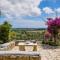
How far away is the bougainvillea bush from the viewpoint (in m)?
6.47

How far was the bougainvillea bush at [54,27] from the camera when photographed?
647cm

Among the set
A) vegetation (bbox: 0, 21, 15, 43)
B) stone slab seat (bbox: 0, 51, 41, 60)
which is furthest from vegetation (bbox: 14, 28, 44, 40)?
stone slab seat (bbox: 0, 51, 41, 60)

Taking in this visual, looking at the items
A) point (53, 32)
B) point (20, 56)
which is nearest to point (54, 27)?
point (53, 32)

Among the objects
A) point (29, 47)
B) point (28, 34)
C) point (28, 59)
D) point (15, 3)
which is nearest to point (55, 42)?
point (29, 47)

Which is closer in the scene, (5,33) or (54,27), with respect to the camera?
(5,33)

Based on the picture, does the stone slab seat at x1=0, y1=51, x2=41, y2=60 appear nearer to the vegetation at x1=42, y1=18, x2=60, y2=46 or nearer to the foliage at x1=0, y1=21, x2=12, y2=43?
the foliage at x1=0, y1=21, x2=12, y2=43

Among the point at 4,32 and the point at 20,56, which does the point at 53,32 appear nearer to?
the point at 4,32

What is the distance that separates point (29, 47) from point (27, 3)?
137cm

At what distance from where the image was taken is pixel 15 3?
17.8ft

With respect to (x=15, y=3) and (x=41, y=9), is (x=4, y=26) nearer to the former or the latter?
(x=15, y=3)

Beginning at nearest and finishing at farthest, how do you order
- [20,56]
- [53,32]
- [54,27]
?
[20,56]
[53,32]
[54,27]

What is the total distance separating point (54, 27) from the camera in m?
6.96

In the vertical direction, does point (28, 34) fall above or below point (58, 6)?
below

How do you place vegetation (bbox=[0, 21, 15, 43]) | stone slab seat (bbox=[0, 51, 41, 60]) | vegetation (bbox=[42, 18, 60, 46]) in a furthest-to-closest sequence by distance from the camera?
vegetation (bbox=[42, 18, 60, 46]), vegetation (bbox=[0, 21, 15, 43]), stone slab seat (bbox=[0, 51, 41, 60])
